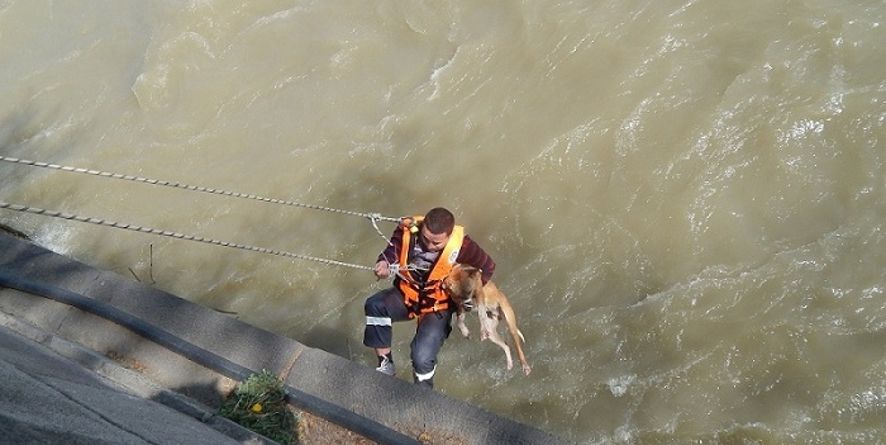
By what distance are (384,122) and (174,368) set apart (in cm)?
398

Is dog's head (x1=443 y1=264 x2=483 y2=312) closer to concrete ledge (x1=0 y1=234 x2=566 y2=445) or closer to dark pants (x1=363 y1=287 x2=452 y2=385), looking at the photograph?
dark pants (x1=363 y1=287 x2=452 y2=385)

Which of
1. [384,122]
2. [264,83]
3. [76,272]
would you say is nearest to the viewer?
[76,272]

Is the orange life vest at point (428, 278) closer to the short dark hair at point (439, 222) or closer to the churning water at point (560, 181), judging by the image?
the short dark hair at point (439, 222)

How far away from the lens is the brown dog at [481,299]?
6.56 meters

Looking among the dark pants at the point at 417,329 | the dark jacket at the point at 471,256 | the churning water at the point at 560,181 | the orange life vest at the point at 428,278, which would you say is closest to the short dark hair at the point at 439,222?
the orange life vest at the point at 428,278

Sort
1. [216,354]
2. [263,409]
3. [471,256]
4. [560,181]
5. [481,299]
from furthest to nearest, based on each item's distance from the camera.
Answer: [560,181], [216,354], [471,256], [481,299], [263,409]

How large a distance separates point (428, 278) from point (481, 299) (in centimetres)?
45

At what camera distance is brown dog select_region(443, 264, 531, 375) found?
21.5 ft

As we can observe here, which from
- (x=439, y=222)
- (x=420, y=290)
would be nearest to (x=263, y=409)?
(x=420, y=290)

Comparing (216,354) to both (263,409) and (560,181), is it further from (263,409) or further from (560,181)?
(560,181)

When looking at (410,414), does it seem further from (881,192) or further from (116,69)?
(116,69)

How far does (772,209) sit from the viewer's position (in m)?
7.80

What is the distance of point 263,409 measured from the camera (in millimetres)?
6289

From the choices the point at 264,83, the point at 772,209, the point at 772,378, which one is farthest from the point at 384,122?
the point at 772,378
